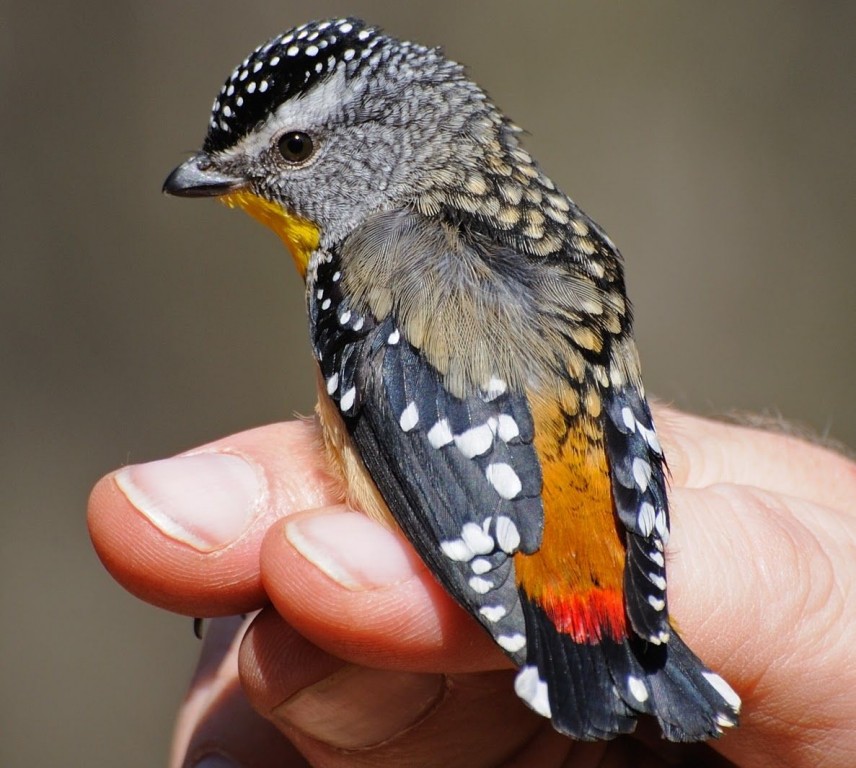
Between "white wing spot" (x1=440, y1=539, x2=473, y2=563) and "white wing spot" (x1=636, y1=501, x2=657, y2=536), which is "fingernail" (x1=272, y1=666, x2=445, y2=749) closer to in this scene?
"white wing spot" (x1=440, y1=539, x2=473, y2=563)

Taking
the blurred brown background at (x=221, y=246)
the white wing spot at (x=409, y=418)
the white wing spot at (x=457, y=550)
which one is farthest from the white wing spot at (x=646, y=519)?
the blurred brown background at (x=221, y=246)

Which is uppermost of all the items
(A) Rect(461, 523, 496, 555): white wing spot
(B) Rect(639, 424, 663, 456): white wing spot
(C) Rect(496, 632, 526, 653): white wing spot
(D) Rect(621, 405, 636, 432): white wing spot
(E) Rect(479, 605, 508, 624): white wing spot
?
(D) Rect(621, 405, 636, 432): white wing spot

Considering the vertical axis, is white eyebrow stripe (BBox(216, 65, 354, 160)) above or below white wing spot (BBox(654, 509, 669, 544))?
above

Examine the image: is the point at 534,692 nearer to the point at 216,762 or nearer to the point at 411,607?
the point at 411,607

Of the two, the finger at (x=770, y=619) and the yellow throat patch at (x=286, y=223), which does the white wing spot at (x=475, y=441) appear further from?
the yellow throat patch at (x=286, y=223)

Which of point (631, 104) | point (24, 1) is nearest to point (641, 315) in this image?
→ point (631, 104)

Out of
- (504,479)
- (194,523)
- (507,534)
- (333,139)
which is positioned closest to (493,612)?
(507,534)

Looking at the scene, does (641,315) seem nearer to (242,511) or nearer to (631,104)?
(631,104)

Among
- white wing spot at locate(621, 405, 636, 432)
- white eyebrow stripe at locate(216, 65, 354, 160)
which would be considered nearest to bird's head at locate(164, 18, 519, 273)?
white eyebrow stripe at locate(216, 65, 354, 160)
